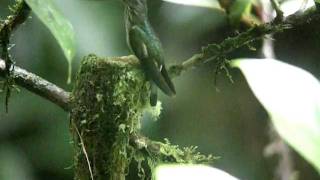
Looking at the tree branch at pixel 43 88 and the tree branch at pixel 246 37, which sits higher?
the tree branch at pixel 246 37

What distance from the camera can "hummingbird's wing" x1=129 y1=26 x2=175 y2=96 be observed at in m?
0.81

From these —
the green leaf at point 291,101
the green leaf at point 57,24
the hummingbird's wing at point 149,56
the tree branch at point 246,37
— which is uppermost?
the tree branch at point 246,37

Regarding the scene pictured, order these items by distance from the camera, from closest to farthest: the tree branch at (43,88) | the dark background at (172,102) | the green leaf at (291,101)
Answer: the green leaf at (291,101) → the tree branch at (43,88) → the dark background at (172,102)

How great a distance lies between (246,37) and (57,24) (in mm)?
410

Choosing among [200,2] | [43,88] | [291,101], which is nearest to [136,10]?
[200,2]

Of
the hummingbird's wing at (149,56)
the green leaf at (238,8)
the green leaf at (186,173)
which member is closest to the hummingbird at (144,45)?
the hummingbird's wing at (149,56)

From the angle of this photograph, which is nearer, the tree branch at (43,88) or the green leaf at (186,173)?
the green leaf at (186,173)

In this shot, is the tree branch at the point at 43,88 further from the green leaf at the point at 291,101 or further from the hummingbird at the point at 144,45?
the green leaf at the point at 291,101

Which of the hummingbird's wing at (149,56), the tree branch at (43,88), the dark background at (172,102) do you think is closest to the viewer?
the hummingbird's wing at (149,56)

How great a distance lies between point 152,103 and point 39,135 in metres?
0.71

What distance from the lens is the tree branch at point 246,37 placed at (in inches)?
32.3

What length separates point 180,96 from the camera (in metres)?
1.58

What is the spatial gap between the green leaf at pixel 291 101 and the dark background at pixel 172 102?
69cm

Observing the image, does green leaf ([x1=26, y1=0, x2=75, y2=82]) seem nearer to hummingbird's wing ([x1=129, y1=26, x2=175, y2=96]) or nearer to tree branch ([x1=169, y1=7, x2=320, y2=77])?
hummingbird's wing ([x1=129, y1=26, x2=175, y2=96])
